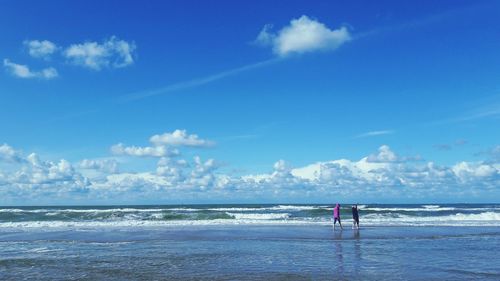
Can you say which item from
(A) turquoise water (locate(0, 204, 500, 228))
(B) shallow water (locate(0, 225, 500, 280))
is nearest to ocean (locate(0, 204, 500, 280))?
(B) shallow water (locate(0, 225, 500, 280))

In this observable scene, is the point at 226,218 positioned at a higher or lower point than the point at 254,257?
higher

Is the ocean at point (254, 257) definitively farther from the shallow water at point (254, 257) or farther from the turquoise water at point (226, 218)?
the turquoise water at point (226, 218)

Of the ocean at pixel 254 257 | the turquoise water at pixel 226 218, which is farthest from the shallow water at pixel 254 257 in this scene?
the turquoise water at pixel 226 218

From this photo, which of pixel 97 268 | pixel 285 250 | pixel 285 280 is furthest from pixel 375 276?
pixel 97 268

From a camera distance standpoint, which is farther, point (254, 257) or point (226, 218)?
point (226, 218)

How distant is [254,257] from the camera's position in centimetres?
1855

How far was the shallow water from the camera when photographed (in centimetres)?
1473

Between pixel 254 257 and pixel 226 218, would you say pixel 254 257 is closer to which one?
pixel 254 257

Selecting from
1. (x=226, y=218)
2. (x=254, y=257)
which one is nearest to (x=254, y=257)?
(x=254, y=257)

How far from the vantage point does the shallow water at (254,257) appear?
48.3 feet

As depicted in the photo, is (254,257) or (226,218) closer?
(254,257)

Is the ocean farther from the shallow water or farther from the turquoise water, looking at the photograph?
the turquoise water

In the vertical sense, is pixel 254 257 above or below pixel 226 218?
below

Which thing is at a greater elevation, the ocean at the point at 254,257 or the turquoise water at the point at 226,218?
the turquoise water at the point at 226,218
